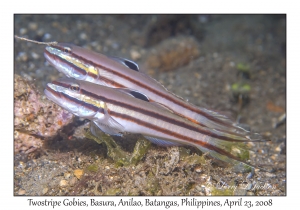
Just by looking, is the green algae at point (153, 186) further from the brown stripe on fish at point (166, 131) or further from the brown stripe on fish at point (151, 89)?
the brown stripe on fish at point (151, 89)

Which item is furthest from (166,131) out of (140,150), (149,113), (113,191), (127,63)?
(127,63)

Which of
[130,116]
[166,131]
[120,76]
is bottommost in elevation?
[166,131]


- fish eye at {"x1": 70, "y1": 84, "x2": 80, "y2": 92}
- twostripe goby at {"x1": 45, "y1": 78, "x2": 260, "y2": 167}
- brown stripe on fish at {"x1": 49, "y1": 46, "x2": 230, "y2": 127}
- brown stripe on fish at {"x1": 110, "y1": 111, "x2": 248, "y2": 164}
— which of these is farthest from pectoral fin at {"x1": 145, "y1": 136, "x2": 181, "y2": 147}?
fish eye at {"x1": 70, "y1": 84, "x2": 80, "y2": 92}

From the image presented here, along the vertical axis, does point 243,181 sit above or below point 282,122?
below

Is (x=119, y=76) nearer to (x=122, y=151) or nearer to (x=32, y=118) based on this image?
(x=122, y=151)

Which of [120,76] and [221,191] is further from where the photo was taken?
[120,76]

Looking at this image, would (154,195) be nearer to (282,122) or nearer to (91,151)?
(91,151)
